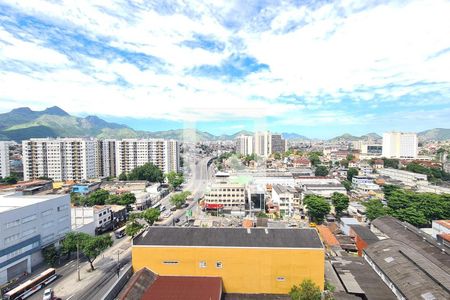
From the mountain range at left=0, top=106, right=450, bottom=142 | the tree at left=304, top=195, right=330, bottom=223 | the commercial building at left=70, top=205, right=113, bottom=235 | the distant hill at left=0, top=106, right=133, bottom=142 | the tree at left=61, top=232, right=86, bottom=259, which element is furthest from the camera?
the distant hill at left=0, top=106, right=133, bottom=142

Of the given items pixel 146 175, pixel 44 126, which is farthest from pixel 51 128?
pixel 146 175

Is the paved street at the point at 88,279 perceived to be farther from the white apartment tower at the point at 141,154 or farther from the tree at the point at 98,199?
the white apartment tower at the point at 141,154

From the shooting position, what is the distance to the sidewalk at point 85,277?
1178 centimetres

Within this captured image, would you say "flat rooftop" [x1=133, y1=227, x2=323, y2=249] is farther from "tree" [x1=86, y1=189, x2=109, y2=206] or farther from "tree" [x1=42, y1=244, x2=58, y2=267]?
"tree" [x1=86, y1=189, x2=109, y2=206]

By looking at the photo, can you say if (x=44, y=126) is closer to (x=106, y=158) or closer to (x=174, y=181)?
(x=106, y=158)

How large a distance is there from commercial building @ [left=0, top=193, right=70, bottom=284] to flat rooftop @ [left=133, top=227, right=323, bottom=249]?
6.36m

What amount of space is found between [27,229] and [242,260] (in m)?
11.5

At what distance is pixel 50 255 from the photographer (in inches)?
545

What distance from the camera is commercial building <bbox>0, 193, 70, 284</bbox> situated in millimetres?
12195

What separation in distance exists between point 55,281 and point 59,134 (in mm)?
133549

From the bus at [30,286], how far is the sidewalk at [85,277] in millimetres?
463

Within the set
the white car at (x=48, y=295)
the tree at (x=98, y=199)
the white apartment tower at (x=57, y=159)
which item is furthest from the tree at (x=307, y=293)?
the white apartment tower at (x=57, y=159)

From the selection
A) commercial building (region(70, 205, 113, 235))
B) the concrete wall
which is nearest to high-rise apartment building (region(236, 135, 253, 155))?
commercial building (region(70, 205, 113, 235))

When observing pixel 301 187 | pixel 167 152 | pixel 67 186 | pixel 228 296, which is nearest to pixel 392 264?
pixel 228 296
